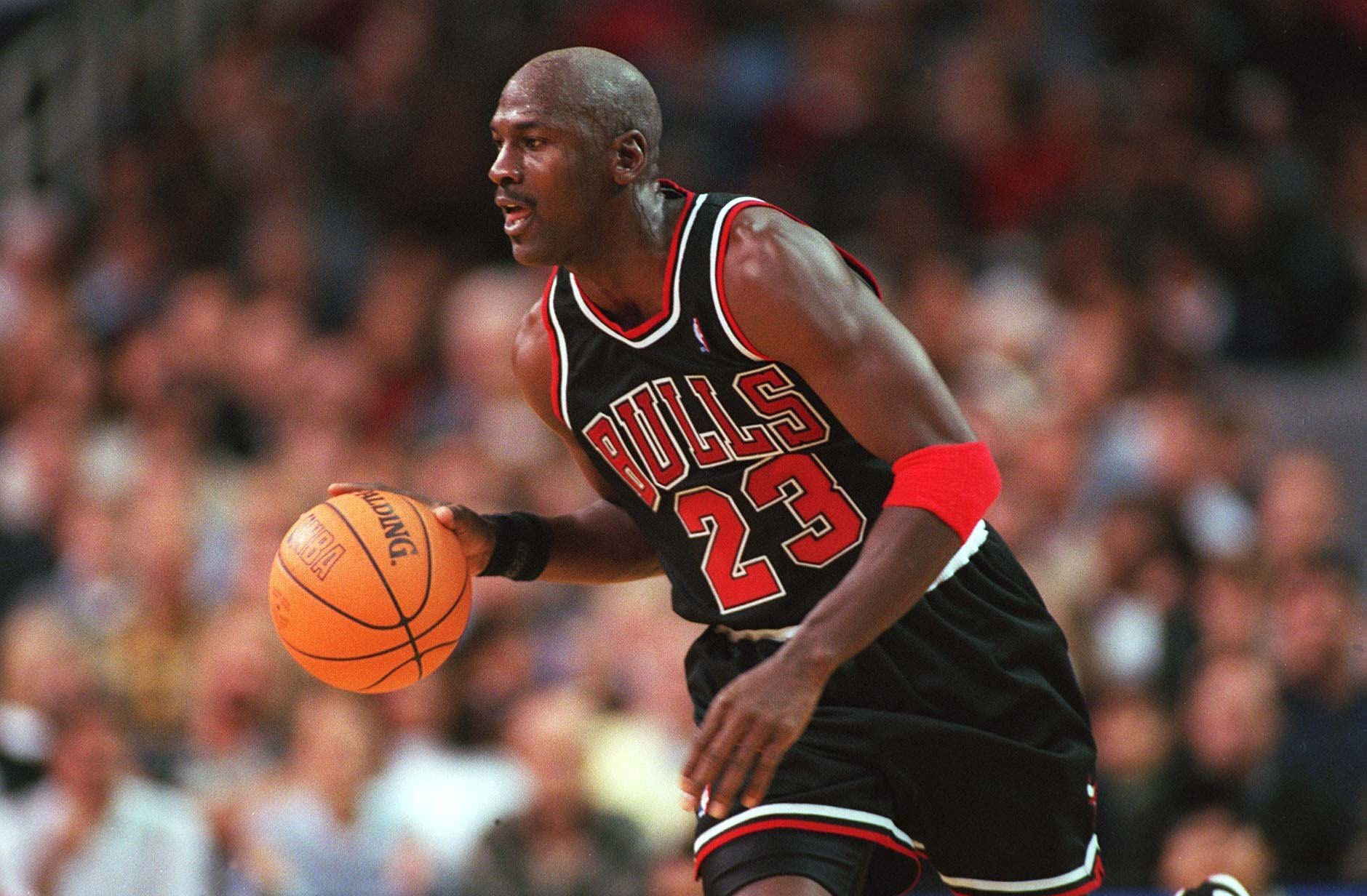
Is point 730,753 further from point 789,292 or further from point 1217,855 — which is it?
point 1217,855

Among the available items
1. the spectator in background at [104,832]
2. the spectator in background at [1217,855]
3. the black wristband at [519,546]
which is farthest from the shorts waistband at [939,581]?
the spectator in background at [104,832]

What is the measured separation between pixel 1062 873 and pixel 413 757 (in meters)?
3.36

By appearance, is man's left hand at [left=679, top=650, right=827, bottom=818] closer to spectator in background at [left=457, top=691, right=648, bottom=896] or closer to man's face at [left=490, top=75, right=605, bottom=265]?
man's face at [left=490, top=75, right=605, bottom=265]

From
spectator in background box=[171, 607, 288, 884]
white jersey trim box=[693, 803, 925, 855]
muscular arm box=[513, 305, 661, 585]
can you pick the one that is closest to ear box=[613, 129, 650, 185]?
muscular arm box=[513, 305, 661, 585]

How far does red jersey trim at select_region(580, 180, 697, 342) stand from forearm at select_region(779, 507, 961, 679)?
602mm

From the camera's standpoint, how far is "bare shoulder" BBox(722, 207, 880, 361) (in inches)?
136

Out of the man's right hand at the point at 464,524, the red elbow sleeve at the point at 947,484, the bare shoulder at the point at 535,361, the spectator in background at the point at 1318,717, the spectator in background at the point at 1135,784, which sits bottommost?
the spectator in background at the point at 1135,784

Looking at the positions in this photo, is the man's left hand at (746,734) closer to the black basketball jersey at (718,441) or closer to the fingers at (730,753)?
the fingers at (730,753)

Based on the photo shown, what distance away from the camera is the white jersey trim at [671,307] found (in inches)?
142

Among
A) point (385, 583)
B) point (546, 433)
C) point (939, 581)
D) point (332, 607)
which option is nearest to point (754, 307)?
point (939, 581)

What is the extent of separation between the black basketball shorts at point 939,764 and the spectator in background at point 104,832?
2895mm

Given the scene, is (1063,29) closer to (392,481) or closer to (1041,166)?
(1041,166)

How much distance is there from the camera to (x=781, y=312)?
3.46 m

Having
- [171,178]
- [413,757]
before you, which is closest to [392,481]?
[413,757]
